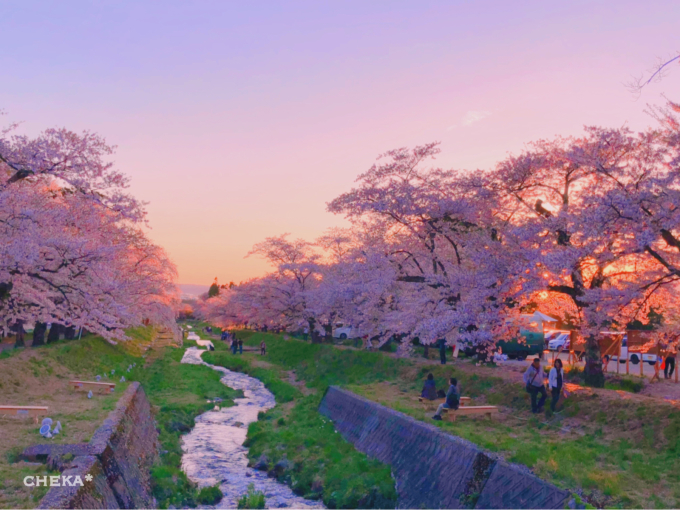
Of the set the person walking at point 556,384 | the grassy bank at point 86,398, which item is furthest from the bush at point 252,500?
the person walking at point 556,384

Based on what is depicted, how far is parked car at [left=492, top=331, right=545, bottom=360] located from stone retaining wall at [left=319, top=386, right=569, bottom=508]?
15.8 metres

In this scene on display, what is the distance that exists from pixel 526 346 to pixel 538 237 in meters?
15.4

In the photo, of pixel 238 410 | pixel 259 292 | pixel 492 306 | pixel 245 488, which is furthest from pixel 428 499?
pixel 259 292

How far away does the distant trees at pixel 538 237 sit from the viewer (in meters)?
13.0

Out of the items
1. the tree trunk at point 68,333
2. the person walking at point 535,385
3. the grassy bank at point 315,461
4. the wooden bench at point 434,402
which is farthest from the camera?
the tree trunk at point 68,333

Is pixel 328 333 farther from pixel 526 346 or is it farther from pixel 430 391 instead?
pixel 430 391

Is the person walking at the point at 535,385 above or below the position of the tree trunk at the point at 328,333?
above

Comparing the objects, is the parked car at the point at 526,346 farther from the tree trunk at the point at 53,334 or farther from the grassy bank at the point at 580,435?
the tree trunk at the point at 53,334

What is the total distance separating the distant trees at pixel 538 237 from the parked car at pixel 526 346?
6.92 meters

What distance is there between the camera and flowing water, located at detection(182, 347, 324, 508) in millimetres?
12828

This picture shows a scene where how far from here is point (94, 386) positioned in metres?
18.9

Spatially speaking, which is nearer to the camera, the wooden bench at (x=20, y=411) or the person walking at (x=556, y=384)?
the wooden bench at (x=20, y=411)

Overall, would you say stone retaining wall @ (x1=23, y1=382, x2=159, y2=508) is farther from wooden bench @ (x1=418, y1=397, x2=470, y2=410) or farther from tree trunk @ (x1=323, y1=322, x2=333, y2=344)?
tree trunk @ (x1=323, y1=322, x2=333, y2=344)

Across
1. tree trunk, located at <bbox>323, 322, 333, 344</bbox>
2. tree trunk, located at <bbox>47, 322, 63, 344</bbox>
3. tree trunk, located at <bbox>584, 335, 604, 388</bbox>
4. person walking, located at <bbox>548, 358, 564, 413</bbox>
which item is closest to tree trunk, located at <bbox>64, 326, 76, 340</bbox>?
tree trunk, located at <bbox>47, 322, 63, 344</bbox>
